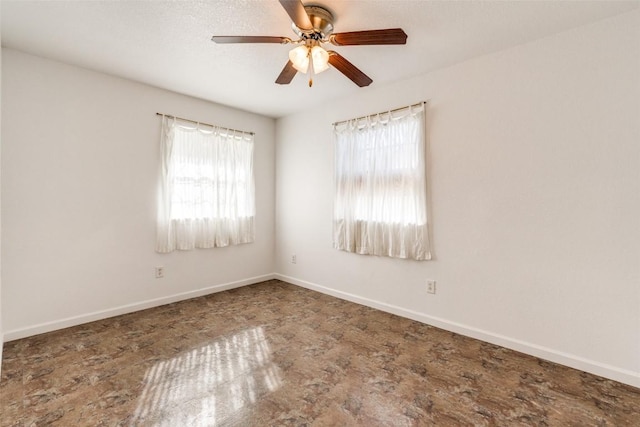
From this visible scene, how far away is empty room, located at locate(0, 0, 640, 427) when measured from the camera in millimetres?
1963

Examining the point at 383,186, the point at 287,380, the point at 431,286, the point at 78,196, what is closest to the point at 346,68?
the point at 383,186

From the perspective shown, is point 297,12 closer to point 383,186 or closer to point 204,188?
point 383,186

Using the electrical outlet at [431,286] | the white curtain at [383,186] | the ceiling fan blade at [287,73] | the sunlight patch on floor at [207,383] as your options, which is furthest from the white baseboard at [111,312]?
the ceiling fan blade at [287,73]

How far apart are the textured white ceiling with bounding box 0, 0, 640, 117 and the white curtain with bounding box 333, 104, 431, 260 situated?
1.87 ft

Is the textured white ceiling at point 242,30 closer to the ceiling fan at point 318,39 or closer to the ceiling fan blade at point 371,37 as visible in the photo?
the ceiling fan at point 318,39

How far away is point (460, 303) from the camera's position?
282 cm

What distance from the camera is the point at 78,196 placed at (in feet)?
9.65

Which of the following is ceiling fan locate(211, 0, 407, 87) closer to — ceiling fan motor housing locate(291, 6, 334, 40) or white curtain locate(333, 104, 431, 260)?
ceiling fan motor housing locate(291, 6, 334, 40)

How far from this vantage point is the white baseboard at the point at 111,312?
2.66m

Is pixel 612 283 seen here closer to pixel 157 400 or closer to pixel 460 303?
pixel 460 303

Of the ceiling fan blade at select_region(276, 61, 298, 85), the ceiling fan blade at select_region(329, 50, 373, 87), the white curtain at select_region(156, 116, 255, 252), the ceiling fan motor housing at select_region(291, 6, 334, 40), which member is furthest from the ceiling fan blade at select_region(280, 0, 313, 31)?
the white curtain at select_region(156, 116, 255, 252)

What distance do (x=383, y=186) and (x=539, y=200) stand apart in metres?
1.43

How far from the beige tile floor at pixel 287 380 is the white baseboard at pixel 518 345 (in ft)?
0.23

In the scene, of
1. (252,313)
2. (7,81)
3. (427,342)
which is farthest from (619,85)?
(7,81)
